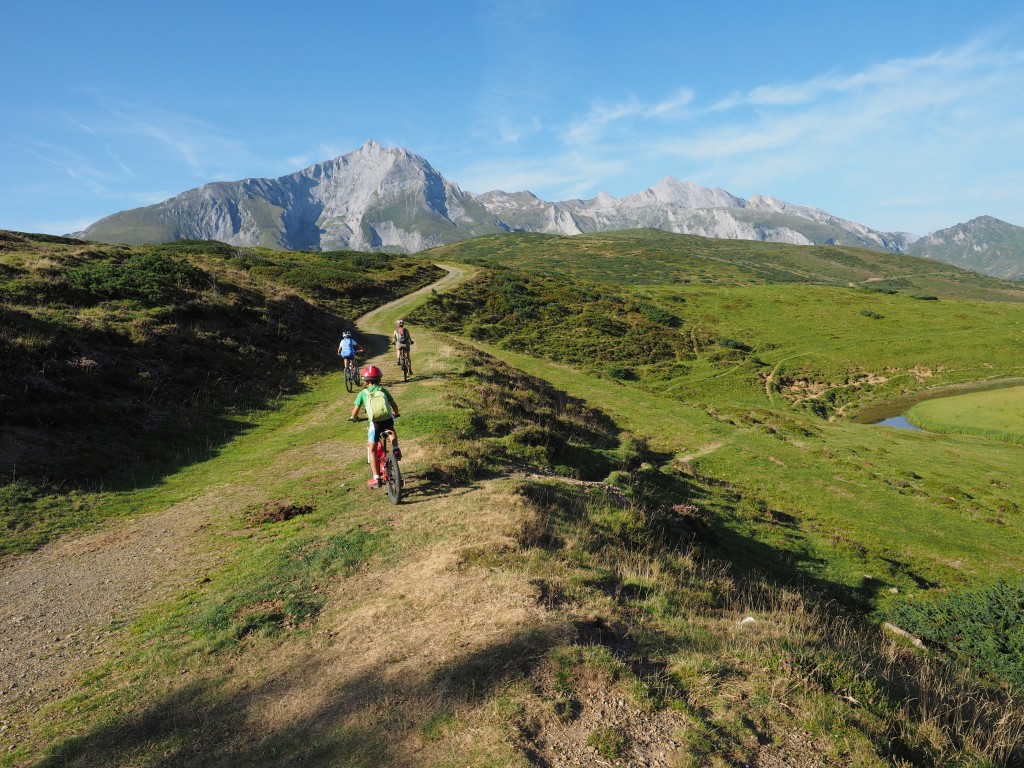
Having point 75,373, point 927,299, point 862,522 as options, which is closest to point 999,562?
point 862,522

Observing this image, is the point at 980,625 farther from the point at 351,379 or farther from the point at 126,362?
the point at 126,362

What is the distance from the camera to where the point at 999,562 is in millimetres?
19281

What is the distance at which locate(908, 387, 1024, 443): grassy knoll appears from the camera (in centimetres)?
4177

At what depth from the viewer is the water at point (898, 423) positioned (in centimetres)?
4717

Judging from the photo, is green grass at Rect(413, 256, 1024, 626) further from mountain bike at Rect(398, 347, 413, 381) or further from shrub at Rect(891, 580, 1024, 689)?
mountain bike at Rect(398, 347, 413, 381)

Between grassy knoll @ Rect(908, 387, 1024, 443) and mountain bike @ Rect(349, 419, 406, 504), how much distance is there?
50.7 m

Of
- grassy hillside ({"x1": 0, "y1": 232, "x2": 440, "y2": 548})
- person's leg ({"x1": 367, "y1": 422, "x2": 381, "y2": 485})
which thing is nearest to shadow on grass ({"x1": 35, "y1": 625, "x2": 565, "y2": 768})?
person's leg ({"x1": 367, "y1": 422, "x2": 381, "y2": 485})

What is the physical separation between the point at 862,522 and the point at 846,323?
72.3 meters

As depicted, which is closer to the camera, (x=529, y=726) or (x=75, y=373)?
(x=529, y=726)

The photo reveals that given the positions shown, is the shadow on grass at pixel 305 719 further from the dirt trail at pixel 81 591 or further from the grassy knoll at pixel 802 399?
the grassy knoll at pixel 802 399

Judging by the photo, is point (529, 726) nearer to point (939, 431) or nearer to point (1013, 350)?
point (939, 431)

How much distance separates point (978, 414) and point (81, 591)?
62.2 m

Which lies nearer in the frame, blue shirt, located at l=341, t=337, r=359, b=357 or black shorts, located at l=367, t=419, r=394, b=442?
black shorts, located at l=367, t=419, r=394, b=442

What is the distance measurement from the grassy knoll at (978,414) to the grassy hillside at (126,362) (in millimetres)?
52623
